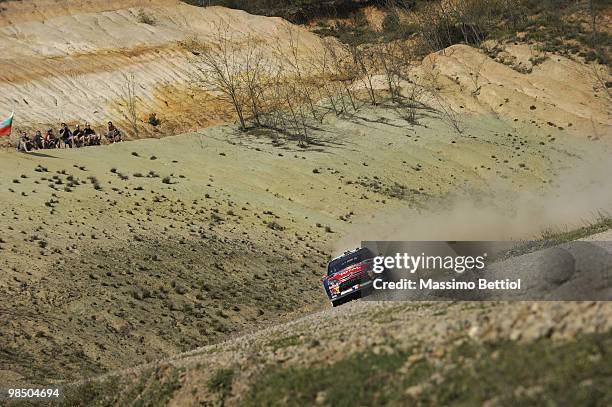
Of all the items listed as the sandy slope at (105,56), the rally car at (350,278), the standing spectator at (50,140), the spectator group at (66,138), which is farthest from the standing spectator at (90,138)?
the rally car at (350,278)

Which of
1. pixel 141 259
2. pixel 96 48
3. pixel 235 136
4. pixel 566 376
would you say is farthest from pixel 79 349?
pixel 96 48

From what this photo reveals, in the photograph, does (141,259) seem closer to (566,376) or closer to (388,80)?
(566,376)

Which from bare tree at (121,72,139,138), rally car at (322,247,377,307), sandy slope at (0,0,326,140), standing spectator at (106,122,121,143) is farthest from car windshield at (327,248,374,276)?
bare tree at (121,72,139,138)

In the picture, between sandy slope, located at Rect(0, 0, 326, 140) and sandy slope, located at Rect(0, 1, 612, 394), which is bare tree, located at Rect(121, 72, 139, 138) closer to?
sandy slope, located at Rect(0, 0, 326, 140)

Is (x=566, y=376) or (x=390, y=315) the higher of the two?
(x=566, y=376)

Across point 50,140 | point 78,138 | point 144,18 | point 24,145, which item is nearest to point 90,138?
point 78,138

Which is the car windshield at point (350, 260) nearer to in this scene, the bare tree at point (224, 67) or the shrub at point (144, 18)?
the bare tree at point (224, 67)
